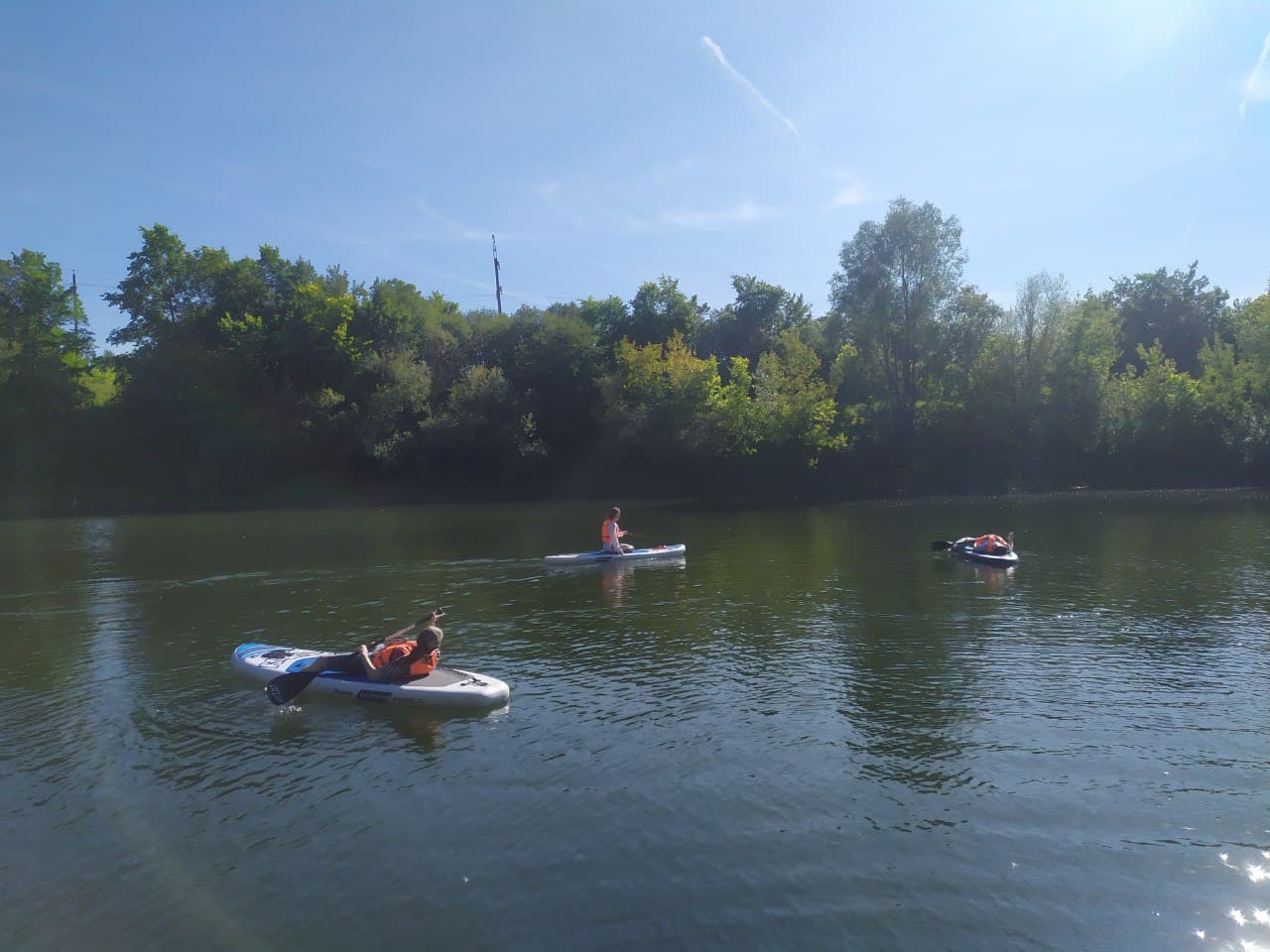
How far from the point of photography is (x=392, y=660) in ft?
47.0

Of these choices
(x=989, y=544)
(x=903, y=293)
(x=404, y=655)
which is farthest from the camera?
(x=903, y=293)

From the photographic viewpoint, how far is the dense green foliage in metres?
61.7

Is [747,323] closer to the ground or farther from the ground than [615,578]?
farther from the ground

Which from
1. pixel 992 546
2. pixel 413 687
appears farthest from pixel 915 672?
pixel 992 546

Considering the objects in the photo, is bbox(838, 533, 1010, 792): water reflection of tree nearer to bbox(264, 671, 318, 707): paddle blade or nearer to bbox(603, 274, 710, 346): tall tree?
bbox(264, 671, 318, 707): paddle blade

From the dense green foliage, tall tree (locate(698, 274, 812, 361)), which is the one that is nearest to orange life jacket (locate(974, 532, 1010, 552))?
the dense green foliage

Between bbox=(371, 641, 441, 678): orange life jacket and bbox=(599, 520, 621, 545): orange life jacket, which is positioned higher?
bbox=(599, 520, 621, 545): orange life jacket

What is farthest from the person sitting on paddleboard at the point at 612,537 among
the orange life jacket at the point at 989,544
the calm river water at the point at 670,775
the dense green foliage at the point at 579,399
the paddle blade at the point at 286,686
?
the dense green foliage at the point at 579,399

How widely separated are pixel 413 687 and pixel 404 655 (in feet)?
1.94

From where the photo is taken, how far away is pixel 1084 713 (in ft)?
42.5

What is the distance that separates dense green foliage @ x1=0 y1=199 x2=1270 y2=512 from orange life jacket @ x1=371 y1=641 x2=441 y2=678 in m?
46.9

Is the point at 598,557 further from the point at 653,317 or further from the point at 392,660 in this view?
the point at 653,317

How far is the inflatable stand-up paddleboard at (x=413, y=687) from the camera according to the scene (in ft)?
45.4

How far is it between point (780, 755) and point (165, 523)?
153ft
